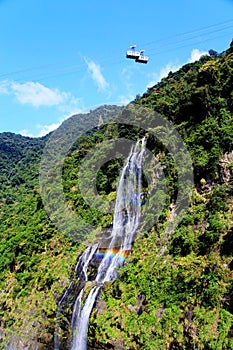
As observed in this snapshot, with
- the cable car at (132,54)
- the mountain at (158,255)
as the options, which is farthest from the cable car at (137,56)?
the mountain at (158,255)

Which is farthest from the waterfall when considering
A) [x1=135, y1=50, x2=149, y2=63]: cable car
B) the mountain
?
[x1=135, y1=50, x2=149, y2=63]: cable car

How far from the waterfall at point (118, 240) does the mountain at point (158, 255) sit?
0.48m

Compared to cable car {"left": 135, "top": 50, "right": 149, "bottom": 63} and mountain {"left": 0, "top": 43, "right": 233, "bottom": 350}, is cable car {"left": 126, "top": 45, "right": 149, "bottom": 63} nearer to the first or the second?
cable car {"left": 135, "top": 50, "right": 149, "bottom": 63}

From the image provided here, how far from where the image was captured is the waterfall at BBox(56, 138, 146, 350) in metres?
13.4

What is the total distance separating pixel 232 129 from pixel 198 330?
10.9m

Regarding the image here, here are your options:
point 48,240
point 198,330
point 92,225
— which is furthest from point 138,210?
point 198,330

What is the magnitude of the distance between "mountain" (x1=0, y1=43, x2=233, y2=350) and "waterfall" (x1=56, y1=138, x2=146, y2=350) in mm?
482

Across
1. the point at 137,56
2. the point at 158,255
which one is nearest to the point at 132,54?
the point at 137,56

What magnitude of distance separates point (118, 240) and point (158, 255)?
2.85 m

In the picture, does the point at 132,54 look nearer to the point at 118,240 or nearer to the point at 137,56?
the point at 137,56

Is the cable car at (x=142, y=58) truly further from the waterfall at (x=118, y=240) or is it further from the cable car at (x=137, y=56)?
the waterfall at (x=118, y=240)

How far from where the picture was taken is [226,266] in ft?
40.6

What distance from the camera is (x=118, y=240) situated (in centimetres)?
1700

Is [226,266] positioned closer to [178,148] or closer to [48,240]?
[178,148]
